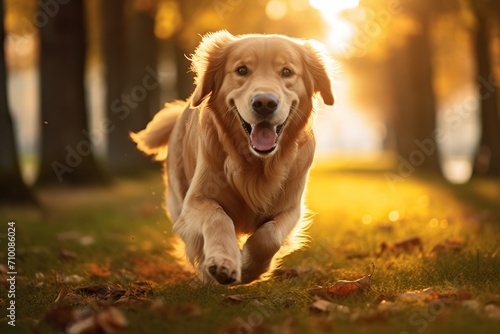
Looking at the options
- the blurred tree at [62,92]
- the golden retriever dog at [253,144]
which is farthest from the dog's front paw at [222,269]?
the blurred tree at [62,92]

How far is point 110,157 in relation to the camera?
15977 millimetres

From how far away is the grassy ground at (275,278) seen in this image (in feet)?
10.2

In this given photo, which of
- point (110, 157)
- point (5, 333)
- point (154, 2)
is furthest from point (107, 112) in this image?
point (5, 333)

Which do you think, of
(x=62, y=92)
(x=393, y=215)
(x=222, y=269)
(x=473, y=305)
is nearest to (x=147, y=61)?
(x=62, y=92)

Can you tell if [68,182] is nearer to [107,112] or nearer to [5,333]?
[107,112]

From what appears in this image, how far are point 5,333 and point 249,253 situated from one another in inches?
62.4

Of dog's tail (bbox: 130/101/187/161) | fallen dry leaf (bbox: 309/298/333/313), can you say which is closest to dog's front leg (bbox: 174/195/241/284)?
fallen dry leaf (bbox: 309/298/333/313)

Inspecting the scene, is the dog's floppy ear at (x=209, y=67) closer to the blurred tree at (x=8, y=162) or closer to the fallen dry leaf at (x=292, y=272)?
the fallen dry leaf at (x=292, y=272)

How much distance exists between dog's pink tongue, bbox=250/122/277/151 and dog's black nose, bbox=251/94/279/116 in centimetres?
16

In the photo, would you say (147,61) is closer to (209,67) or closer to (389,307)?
(209,67)

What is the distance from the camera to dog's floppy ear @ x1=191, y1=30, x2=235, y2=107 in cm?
462

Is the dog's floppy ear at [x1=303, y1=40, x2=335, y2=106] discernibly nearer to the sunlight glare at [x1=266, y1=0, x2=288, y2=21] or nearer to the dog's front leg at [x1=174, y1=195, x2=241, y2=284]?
the dog's front leg at [x1=174, y1=195, x2=241, y2=284]

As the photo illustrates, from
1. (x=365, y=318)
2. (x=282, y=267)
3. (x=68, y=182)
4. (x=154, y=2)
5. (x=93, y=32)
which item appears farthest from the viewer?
(x=93, y=32)

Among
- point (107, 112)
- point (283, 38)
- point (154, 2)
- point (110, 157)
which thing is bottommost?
point (110, 157)
